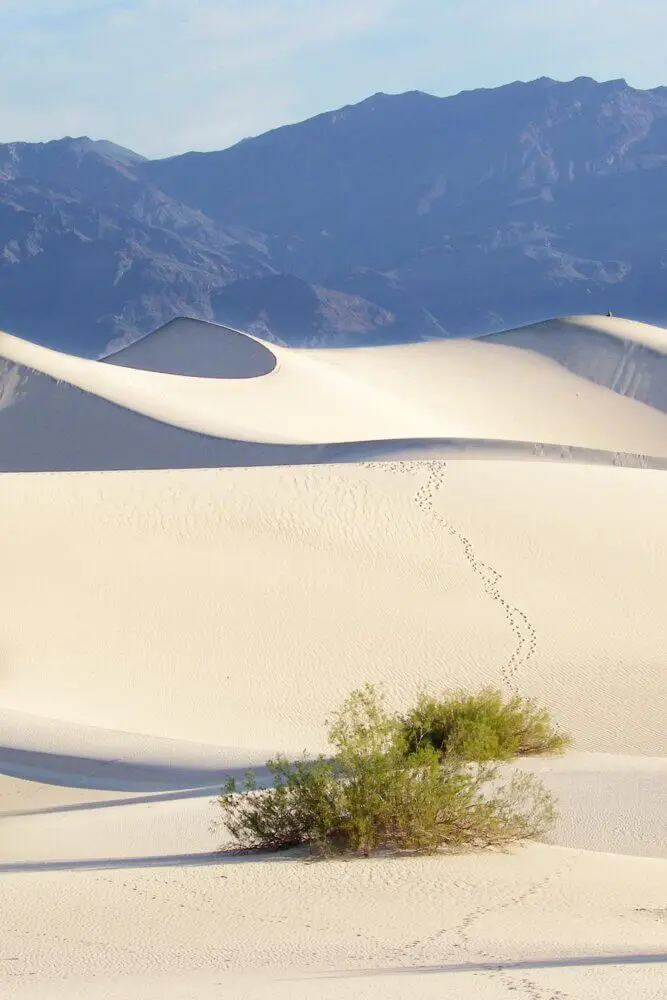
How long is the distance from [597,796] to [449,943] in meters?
3.51

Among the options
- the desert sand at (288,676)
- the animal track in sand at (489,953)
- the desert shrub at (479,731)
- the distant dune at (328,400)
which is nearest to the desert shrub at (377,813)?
the desert sand at (288,676)

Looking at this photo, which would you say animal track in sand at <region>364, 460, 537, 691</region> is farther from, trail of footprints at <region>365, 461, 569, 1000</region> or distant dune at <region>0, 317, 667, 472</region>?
distant dune at <region>0, 317, 667, 472</region>

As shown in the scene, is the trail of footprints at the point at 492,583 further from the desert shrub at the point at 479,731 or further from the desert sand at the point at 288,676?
the desert shrub at the point at 479,731

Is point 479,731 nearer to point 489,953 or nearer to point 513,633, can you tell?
point 489,953

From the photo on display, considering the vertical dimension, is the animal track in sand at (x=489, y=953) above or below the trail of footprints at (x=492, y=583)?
below

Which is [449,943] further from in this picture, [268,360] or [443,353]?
[443,353]

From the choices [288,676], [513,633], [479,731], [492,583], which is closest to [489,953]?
[479,731]

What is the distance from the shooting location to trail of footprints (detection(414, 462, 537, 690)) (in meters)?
16.2

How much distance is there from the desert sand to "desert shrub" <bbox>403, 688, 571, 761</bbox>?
41 centimetres

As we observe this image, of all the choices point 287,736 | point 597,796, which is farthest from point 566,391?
point 597,796

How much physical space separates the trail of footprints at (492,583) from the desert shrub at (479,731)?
14.2 feet

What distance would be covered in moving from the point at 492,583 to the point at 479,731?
871 cm

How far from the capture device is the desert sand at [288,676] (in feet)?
19.1

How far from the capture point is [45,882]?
22.6 ft
